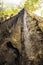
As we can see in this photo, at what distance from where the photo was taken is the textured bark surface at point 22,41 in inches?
130

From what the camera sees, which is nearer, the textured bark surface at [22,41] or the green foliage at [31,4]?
the textured bark surface at [22,41]

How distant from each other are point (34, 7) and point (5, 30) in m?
4.30

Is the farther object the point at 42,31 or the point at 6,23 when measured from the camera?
the point at 6,23

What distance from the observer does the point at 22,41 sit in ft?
11.4

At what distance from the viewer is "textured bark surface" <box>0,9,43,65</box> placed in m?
3.30

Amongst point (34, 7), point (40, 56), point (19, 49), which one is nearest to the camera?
point (40, 56)

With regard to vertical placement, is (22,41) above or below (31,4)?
above

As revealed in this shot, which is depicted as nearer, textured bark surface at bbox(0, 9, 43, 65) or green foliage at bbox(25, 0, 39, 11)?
textured bark surface at bbox(0, 9, 43, 65)

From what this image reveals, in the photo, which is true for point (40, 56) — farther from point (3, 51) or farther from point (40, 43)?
point (3, 51)

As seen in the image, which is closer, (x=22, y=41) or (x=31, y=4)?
(x=22, y=41)

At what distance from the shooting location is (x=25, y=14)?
3664 mm

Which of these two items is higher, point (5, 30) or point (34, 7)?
point (5, 30)

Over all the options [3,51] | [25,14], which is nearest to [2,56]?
[3,51]

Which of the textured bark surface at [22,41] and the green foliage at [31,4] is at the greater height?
the textured bark surface at [22,41]
